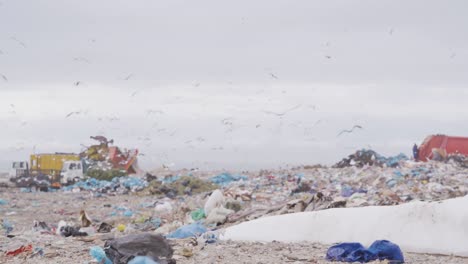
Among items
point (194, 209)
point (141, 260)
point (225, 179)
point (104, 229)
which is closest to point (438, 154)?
point (225, 179)

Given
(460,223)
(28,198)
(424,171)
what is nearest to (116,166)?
(28,198)

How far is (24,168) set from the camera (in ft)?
69.9

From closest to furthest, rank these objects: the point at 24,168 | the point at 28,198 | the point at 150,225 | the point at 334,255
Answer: the point at 334,255 → the point at 150,225 → the point at 28,198 → the point at 24,168

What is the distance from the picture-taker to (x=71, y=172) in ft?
65.5

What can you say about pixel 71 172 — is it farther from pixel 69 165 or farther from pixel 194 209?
pixel 194 209

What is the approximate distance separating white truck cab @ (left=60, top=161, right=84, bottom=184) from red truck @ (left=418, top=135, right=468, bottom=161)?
10269mm

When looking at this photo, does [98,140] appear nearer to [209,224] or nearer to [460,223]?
[209,224]

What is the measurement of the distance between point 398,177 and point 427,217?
6.69 m

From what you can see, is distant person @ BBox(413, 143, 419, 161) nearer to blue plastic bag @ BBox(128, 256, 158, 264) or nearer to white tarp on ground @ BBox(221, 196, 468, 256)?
white tarp on ground @ BBox(221, 196, 468, 256)

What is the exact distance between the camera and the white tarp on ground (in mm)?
5637

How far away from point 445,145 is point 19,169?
13.5 metres

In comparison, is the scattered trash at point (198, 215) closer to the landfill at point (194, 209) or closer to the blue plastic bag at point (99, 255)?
the landfill at point (194, 209)

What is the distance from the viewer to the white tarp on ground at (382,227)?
5.64m

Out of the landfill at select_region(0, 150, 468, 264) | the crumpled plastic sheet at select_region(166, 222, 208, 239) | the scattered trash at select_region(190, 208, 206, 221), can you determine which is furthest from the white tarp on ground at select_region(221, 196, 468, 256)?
the scattered trash at select_region(190, 208, 206, 221)
